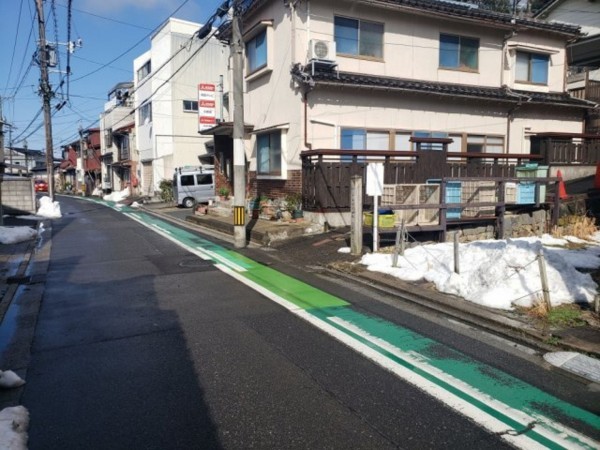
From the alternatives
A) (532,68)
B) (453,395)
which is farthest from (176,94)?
(453,395)

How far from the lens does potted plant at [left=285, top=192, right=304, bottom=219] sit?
14180 millimetres

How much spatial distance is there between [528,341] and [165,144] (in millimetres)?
32503

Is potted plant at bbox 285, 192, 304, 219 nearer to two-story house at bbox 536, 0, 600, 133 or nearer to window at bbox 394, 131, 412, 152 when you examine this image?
window at bbox 394, 131, 412, 152

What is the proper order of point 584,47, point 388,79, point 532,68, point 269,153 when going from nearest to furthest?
point 388,79 → point 269,153 → point 532,68 → point 584,47

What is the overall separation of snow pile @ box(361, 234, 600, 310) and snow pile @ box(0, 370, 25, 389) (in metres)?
5.86

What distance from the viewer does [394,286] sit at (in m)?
7.96

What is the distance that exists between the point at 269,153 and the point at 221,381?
43.6ft

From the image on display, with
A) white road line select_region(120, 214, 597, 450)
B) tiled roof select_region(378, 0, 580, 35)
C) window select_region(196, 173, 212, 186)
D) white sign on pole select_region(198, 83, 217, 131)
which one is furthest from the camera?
window select_region(196, 173, 212, 186)

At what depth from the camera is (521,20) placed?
61.2ft

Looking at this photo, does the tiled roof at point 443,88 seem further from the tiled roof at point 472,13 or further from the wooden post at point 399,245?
the wooden post at point 399,245

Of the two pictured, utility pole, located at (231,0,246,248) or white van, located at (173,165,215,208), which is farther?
→ white van, located at (173,165,215,208)

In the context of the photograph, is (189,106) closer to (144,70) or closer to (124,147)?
(144,70)

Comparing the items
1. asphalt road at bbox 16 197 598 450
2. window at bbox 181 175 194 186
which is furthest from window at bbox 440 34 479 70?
window at bbox 181 175 194 186

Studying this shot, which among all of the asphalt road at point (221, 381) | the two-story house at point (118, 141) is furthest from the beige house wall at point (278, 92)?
the two-story house at point (118, 141)
